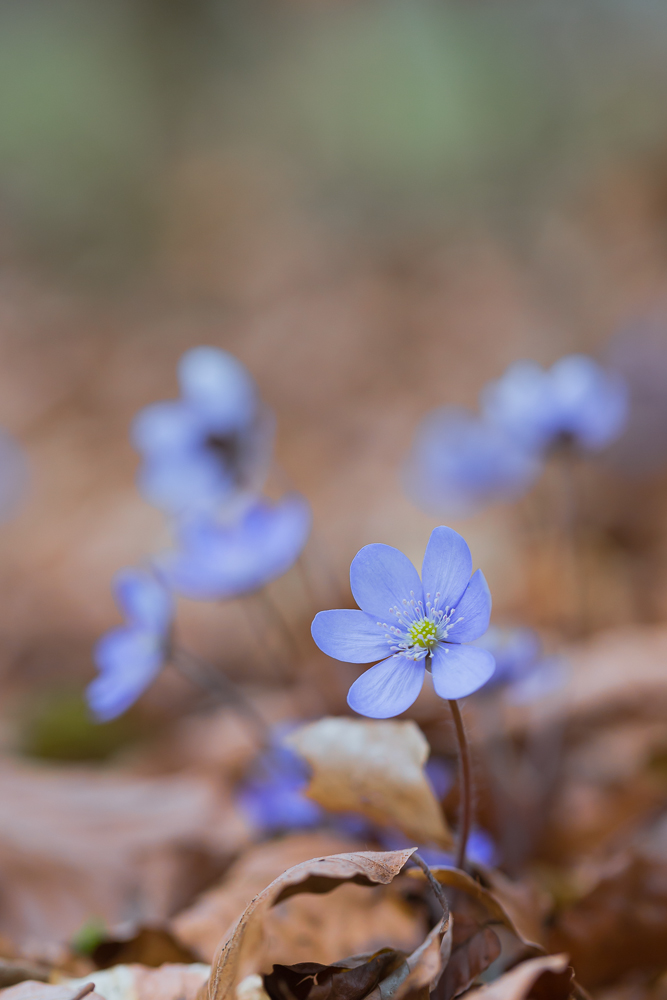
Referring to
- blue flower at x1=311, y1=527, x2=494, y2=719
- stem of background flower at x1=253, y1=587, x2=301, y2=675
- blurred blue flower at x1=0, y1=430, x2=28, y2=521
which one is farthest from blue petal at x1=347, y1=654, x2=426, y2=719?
blurred blue flower at x1=0, y1=430, x2=28, y2=521

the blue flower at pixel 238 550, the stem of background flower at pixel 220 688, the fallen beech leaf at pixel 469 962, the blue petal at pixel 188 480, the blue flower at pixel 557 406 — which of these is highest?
the blue petal at pixel 188 480

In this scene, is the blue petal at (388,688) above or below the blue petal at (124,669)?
below

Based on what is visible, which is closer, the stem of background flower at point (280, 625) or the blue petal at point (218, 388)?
the blue petal at point (218, 388)

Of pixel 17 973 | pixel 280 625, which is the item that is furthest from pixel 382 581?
pixel 280 625

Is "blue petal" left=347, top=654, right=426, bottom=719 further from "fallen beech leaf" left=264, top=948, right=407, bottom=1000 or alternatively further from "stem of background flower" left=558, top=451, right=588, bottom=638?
"stem of background flower" left=558, top=451, right=588, bottom=638

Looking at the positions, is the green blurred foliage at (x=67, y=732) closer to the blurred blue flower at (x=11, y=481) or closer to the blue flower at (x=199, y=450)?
the blue flower at (x=199, y=450)

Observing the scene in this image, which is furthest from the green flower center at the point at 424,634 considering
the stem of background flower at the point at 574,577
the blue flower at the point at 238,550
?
the stem of background flower at the point at 574,577

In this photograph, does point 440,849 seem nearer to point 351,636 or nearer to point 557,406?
point 351,636
